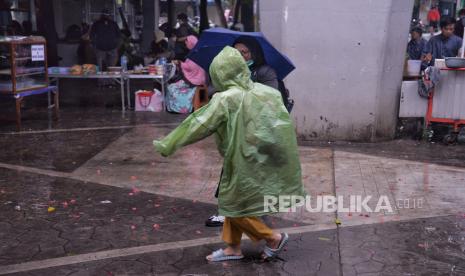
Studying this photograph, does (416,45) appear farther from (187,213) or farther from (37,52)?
(187,213)

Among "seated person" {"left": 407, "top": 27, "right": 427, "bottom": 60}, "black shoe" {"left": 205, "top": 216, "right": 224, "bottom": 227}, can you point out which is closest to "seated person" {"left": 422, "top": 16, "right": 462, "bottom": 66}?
"seated person" {"left": 407, "top": 27, "right": 427, "bottom": 60}

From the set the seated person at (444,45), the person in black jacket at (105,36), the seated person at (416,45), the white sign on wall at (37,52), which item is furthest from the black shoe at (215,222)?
the person in black jacket at (105,36)

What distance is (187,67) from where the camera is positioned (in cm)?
1098

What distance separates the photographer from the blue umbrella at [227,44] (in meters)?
5.02

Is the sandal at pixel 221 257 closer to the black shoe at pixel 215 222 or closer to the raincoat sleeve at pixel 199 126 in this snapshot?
the black shoe at pixel 215 222

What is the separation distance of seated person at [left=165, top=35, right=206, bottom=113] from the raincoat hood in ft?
22.2

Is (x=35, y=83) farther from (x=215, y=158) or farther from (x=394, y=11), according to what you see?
(x=394, y=11)

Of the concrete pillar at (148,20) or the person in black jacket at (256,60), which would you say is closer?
the person in black jacket at (256,60)

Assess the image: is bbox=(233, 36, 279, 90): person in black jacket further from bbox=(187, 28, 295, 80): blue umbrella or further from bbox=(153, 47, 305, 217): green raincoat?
bbox=(153, 47, 305, 217): green raincoat

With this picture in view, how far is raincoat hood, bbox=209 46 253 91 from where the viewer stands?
4.16m

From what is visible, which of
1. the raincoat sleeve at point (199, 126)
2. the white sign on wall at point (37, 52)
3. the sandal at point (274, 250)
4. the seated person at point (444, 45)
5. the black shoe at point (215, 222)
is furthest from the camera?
the seated person at point (444, 45)

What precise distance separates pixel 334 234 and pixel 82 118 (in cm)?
693

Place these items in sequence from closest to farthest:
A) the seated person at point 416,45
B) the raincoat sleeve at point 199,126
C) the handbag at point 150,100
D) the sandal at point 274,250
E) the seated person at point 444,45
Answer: the raincoat sleeve at point 199,126 < the sandal at point 274,250 < the seated person at point 444,45 < the handbag at point 150,100 < the seated person at point 416,45

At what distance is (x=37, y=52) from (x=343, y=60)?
522cm
